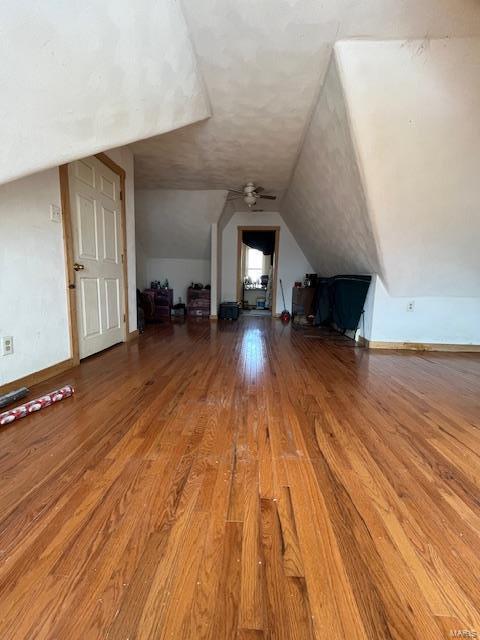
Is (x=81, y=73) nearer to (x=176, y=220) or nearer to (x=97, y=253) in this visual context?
(x=97, y=253)

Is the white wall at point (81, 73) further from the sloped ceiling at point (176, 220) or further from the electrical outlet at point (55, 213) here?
the sloped ceiling at point (176, 220)

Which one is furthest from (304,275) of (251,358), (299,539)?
(299,539)

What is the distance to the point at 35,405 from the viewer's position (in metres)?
1.66

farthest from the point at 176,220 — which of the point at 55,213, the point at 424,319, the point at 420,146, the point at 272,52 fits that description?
the point at 424,319

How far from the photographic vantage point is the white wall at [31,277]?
1.83 m

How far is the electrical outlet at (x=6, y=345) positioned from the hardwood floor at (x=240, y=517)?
0.51m

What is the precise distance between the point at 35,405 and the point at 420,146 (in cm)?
329

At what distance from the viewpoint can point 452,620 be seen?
66cm

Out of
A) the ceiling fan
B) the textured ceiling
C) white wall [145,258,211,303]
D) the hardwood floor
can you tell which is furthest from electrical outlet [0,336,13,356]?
white wall [145,258,211,303]

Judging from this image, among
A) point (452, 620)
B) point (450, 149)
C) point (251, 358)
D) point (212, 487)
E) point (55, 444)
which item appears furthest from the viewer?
point (251, 358)

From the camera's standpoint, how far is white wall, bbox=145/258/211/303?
251 inches

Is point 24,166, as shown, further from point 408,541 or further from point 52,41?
point 408,541

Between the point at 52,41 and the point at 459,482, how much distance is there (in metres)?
2.57

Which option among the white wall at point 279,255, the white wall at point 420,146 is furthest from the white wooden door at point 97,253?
the white wall at point 279,255
